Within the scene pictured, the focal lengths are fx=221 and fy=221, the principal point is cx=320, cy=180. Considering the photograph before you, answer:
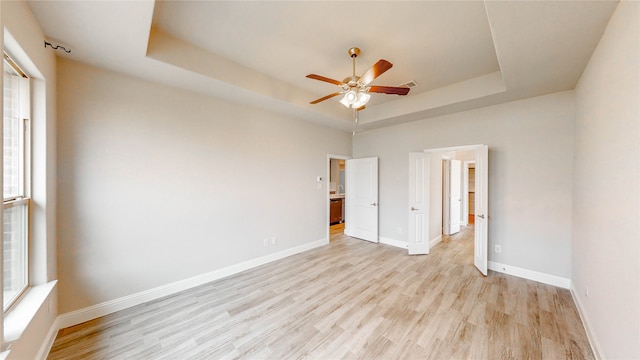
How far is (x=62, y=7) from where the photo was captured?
1.62 metres

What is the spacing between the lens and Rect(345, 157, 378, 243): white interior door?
5.13 meters

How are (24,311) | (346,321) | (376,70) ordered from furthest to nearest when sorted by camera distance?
(346,321) < (376,70) < (24,311)

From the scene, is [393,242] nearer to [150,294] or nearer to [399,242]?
[399,242]

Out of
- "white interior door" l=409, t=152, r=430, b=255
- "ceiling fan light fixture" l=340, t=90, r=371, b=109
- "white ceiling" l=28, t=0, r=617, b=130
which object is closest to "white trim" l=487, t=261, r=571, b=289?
"white interior door" l=409, t=152, r=430, b=255

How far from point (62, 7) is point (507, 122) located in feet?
17.1

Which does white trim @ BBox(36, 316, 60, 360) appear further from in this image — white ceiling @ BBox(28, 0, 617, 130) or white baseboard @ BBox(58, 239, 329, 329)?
white ceiling @ BBox(28, 0, 617, 130)

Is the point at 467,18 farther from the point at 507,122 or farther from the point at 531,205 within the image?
the point at 531,205

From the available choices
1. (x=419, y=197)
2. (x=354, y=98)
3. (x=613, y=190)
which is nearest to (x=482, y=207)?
(x=419, y=197)

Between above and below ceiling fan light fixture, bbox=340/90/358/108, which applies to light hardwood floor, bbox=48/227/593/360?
below

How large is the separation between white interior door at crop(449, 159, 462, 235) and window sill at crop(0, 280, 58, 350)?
22.8ft

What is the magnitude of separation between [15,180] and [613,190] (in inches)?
183

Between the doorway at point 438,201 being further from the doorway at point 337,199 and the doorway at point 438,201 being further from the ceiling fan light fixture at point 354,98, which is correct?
the ceiling fan light fixture at point 354,98

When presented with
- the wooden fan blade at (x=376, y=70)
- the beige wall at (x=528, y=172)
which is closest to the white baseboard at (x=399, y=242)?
the beige wall at (x=528, y=172)

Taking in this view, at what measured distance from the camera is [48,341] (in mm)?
1929
